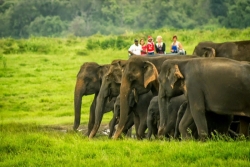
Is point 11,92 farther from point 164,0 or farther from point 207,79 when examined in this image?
point 164,0

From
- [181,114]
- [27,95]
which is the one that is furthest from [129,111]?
[27,95]

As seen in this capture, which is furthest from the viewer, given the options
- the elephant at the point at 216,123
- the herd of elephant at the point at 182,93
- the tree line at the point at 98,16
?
→ the tree line at the point at 98,16

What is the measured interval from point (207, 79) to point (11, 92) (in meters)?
13.6

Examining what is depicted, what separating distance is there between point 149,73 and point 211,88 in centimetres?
225

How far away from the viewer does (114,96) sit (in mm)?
15516

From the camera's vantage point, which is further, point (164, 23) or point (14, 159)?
point (164, 23)

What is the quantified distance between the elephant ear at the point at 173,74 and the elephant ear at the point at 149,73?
120 cm

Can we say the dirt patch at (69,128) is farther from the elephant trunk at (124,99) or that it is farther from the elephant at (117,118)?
the elephant trunk at (124,99)

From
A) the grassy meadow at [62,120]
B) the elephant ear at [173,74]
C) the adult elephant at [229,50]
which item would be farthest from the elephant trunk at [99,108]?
the elephant ear at [173,74]

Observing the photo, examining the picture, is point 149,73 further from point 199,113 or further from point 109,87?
point 199,113

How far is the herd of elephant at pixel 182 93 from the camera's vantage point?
37.6 ft

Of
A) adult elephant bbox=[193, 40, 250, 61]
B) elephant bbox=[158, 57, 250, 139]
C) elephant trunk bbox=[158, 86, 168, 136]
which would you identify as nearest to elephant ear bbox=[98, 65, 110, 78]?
adult elephant bbox=[193, 40, 250, 61]

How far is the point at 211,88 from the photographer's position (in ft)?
38.1

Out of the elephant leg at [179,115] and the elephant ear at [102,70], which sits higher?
the elephant ear at [102,70]
